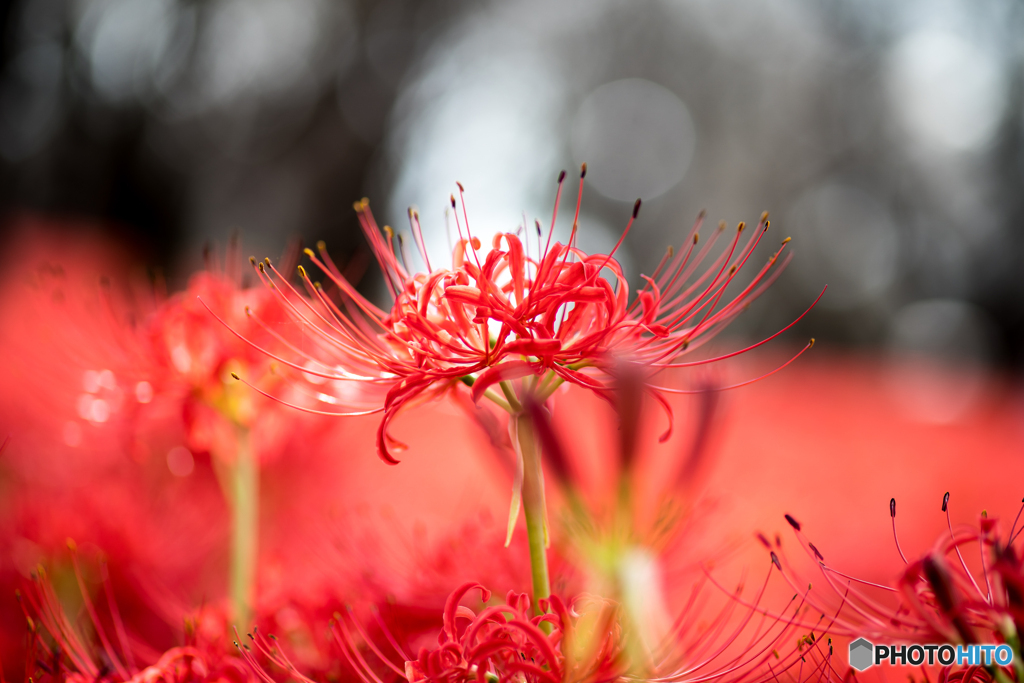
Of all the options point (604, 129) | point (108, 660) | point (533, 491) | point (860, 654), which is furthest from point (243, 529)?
point (604, 129)

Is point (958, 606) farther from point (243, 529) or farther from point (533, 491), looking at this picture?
point (243, 529)

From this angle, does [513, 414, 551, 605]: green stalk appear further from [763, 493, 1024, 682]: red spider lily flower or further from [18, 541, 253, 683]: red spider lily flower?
[18, 541, 253, 683]: red spider lily flower

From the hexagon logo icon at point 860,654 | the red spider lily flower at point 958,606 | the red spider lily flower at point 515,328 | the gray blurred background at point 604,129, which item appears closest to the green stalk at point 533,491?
the red spider lily flower at point 515,328

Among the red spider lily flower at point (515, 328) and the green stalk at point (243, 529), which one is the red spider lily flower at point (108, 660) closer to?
the green stalk at point (243, 529)

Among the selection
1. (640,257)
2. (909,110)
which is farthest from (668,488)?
(909,110)

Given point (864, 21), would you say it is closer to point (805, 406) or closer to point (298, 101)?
point (805, 406)

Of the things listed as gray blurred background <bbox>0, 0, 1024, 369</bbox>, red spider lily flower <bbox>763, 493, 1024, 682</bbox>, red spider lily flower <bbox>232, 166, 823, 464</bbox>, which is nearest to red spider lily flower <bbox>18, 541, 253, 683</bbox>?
red spider lily flower <bbox>232, 166, 823, 464</bbox>

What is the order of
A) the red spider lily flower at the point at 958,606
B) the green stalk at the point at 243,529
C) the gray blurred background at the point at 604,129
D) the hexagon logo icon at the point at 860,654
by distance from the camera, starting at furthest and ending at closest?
the gray blurred background at the point at 604,129
the green stalk at the point at 243,529
the hexagon logo icon at the point at 860,654
the red spider lily flower at the point at 958,606
